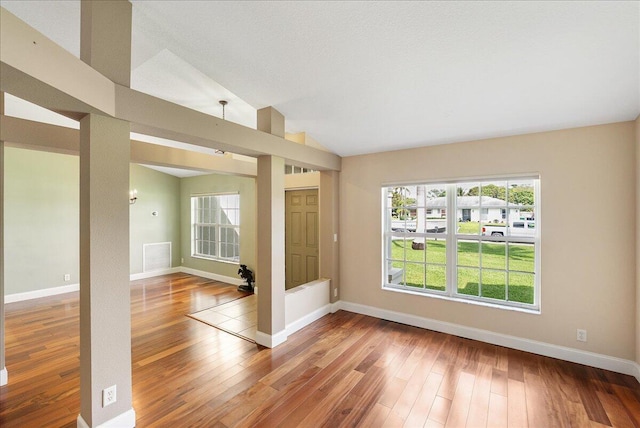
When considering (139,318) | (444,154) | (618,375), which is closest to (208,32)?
(444,154)

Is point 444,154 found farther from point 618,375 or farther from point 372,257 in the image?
point 618,375

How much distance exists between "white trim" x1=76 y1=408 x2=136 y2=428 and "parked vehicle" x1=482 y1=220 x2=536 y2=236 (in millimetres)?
3879

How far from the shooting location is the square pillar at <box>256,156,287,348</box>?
10.5ft

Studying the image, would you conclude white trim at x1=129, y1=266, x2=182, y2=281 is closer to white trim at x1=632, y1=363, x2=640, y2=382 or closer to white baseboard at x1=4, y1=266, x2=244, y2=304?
white baseboard at x1=4, y1=266, x2=244, y2=304

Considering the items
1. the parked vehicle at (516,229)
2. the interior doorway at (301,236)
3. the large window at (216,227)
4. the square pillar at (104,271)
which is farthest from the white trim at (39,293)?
the parked vehicle at (516,229)

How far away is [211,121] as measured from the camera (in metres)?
2.55

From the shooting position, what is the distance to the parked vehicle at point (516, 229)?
3.16m

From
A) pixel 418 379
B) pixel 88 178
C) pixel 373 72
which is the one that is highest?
pixel 373 72

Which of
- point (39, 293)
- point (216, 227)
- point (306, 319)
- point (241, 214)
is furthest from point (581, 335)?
point (39, 293)

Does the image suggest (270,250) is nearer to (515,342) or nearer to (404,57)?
(404,57)

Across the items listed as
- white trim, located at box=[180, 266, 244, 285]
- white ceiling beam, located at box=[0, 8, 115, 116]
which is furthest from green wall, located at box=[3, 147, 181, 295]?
white ceiling beam, located at box=[0, 8, 115, 116]

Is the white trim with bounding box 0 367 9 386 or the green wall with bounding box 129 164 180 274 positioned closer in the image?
the white trim with bounding box 0 367 9 386

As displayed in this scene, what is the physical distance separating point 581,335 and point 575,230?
3.50 ft

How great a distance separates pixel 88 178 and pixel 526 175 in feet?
13.1
